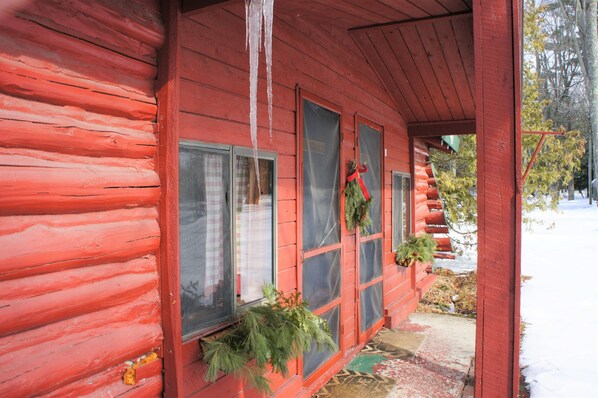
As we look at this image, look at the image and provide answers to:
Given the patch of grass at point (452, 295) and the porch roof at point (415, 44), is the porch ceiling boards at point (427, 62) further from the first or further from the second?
the patch of grass at point (452, 295)

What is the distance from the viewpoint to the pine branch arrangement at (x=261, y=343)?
2.59m

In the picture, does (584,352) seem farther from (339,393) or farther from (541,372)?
(339,393)

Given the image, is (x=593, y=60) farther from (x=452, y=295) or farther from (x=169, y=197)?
(x=169, y=197)

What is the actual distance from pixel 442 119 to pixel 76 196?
6669 millimetres

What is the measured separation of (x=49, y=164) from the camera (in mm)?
1815

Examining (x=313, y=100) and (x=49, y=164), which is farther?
(x=313, y=100)

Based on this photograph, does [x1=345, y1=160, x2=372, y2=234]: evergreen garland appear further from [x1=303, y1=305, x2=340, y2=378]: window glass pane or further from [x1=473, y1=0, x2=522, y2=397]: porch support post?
[x1=473, y1=0, x2=522, y2=397]: porch support post

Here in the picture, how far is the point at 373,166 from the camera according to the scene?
614 cm

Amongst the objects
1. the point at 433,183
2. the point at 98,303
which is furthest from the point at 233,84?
the point at 433,183

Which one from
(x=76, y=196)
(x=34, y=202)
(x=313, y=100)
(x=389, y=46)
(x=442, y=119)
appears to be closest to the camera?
(x=34, y=202)

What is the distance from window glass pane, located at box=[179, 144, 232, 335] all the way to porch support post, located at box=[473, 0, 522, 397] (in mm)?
1579

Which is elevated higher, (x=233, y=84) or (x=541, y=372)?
(x=233, y=84)

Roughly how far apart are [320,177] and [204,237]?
6.30 ft

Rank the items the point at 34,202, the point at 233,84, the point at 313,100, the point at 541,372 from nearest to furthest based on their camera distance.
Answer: the point at 34,202 < the point at 233,84 < the point at 313,100 < the point at 541,372
